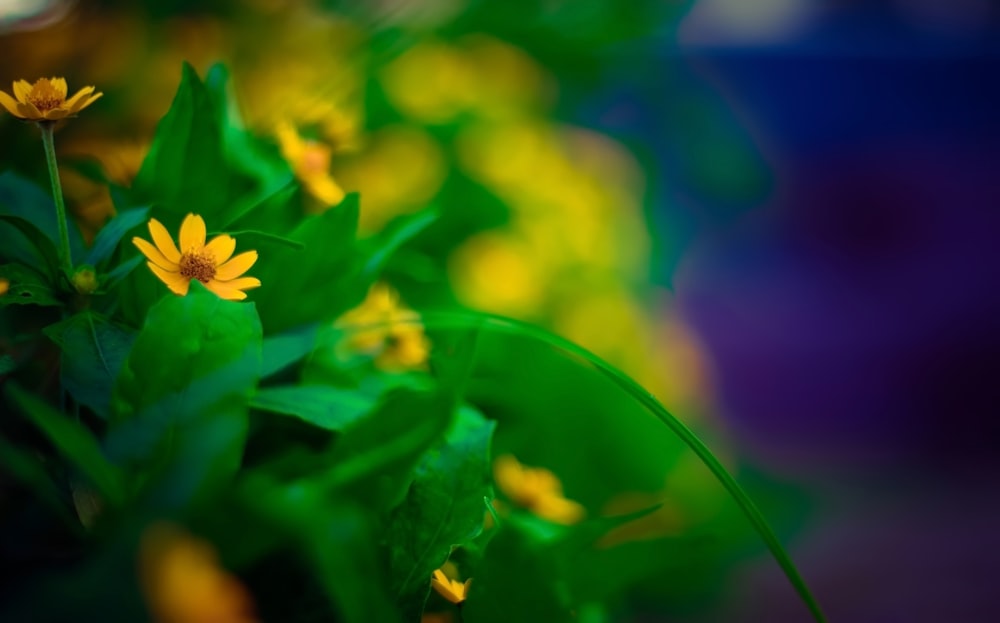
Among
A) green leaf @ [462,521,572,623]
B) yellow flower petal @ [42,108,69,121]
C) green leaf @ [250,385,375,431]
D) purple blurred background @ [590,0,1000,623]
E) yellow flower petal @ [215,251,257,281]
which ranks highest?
yellow flower petal @ [42,108,69,121]

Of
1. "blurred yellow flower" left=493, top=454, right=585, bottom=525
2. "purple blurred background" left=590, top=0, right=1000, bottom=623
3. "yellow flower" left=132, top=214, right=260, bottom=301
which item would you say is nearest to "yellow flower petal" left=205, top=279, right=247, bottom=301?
"yellow flower" left=132, top=214, right=260, bottom=301

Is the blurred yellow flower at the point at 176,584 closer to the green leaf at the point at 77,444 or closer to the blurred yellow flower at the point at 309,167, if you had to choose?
the green leaf at the point at 77,444

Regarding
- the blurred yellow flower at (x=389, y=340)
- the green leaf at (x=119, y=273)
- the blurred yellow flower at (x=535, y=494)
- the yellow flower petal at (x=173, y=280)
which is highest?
the yellow flower petal at (x=173, y=280)

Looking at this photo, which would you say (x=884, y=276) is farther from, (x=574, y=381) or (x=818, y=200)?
(x=574, y=381)

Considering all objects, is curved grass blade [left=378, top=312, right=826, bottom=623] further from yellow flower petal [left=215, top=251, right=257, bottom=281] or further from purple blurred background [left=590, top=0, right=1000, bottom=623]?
purple blurred background [left=590, top=0, right=1000, bottom=623]

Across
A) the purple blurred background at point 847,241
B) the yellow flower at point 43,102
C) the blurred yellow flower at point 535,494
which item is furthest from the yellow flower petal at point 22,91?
the purple blurred background at point 847,241

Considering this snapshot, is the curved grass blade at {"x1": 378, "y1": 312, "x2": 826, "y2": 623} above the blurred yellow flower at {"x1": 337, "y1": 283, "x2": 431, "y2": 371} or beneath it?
above
